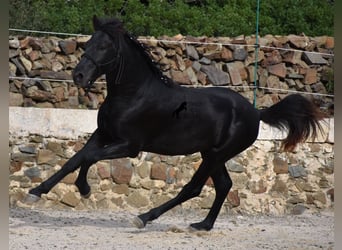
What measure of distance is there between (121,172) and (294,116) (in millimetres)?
2385

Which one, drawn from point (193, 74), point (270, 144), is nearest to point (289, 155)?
point (270, 144)

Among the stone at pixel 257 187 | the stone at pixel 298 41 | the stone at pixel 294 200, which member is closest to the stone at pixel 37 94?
the stone at pixel 257 187

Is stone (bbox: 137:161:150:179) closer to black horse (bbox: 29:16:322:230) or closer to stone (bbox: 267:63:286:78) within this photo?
black horse (bbox: 29:16:322:230)

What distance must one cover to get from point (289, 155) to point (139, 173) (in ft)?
6.39

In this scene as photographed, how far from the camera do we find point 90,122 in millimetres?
8266

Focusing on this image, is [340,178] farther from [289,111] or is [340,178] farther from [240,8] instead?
[240,8]

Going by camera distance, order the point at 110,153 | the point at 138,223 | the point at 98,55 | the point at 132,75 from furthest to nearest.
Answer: the point at 138,223 → the point at 132,75 → the point at 110,153 → the point at 98,55

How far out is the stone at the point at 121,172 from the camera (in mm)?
8234

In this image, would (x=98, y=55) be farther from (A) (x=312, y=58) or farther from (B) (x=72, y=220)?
(A) (x=312, y=58)

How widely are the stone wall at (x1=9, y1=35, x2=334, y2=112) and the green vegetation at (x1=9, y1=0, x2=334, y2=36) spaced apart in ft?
3.38

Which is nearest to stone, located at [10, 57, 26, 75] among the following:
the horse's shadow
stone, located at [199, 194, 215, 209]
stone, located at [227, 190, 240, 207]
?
the horse's shadow

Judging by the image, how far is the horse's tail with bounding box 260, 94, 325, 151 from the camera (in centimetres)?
673

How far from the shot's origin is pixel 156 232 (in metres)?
6.27

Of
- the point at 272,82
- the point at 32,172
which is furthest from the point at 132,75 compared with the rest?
the point at 272,82
